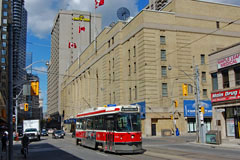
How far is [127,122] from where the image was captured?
63.2ft

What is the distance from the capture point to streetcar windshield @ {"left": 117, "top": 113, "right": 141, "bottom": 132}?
19.0 meters

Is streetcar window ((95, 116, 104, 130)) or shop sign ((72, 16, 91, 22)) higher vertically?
shop sign ((72, 16, 91, 22))

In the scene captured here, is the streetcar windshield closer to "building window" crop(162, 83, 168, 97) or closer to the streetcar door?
the streetcar door

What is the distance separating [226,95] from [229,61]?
3837mm

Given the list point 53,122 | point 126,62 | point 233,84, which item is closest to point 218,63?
point 233,84

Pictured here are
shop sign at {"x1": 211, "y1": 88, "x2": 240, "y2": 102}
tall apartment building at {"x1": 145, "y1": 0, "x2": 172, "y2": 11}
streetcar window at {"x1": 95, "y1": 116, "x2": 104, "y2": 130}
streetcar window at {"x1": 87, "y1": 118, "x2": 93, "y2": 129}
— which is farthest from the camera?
tall apartment building at {"x1": 145, "y1": 0, "x2": 172, "y2": 11}

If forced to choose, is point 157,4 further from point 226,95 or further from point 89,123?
point 89,123

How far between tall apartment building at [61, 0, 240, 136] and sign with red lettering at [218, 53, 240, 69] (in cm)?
952

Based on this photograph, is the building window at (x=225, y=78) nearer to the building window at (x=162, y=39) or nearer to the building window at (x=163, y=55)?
the building window at (x=163, y=55)

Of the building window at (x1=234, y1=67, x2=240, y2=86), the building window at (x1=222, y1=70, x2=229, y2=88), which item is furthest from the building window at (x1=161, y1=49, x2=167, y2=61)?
the building window at (x1=234, y1=67, x2=240, y2=86)

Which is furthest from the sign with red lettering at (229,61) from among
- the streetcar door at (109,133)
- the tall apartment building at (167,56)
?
the streetcar door at (109,133)

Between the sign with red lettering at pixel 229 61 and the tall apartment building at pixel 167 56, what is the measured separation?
952 cm

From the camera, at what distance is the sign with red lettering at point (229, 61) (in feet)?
101

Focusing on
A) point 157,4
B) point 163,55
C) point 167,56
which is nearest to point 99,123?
point 163,55
